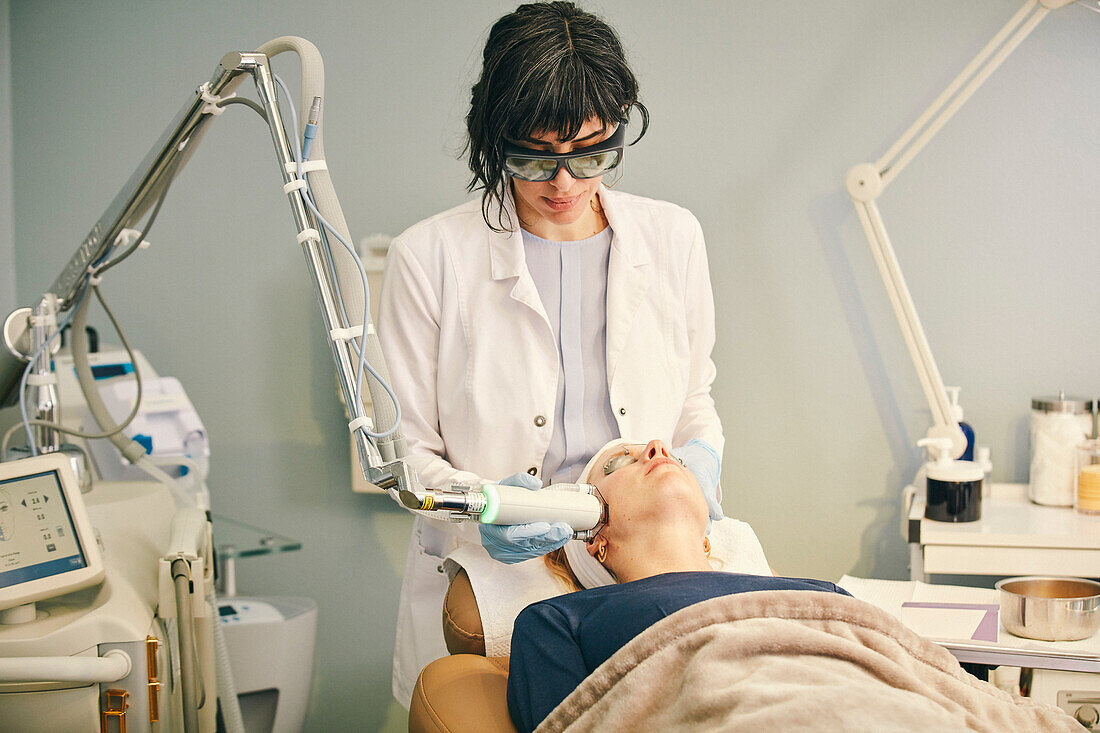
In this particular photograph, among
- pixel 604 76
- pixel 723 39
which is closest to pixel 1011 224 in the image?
pixel 723 39

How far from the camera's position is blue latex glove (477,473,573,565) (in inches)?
48.2

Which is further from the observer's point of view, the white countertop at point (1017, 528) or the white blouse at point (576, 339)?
the white countertop at point (1017, 528)

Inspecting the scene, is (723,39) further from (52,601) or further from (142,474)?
(52,601)

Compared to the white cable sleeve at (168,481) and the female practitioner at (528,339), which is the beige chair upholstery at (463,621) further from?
the white cable sleeve at (168,481)

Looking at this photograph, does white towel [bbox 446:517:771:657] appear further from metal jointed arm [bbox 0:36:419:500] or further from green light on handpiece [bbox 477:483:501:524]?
metal jointed arm [bbox 0:36:419:500]

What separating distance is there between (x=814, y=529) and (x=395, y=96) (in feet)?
4.87

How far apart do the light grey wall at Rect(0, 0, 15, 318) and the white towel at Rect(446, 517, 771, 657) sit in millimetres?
1646

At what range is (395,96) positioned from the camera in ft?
7.85

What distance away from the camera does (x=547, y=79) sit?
128cm

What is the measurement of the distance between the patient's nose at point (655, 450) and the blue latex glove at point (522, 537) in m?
0.20

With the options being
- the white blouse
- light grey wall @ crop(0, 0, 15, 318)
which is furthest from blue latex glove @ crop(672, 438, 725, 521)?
light grey wall @ crop(0, 0, 15, 318)

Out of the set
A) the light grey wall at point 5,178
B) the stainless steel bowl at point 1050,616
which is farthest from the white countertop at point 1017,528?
the light grey wall at point 5,178

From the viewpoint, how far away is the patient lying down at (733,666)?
0.94 meters

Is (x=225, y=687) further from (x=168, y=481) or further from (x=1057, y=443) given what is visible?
(x=1057, y=443)
